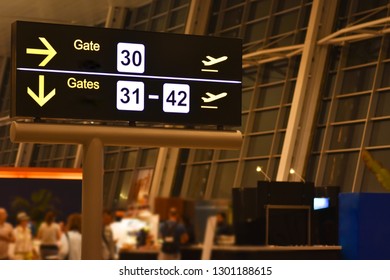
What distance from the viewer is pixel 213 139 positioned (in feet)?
21.9

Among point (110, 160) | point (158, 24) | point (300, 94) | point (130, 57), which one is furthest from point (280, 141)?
point (130, 57)

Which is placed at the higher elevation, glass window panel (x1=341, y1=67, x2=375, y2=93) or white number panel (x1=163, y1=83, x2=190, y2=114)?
glass window panel (x1=341, y1=67, x2=375, y2=93)

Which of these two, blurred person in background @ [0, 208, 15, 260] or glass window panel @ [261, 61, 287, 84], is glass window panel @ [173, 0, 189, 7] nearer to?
glass window panel @ [261, 61, 287, 84]

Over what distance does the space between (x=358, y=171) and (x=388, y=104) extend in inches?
54.2

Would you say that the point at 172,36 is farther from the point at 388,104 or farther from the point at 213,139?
the point at 388,104

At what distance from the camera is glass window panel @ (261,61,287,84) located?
64.1 ft

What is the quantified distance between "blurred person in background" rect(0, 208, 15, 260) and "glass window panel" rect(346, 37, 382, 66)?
14.1m

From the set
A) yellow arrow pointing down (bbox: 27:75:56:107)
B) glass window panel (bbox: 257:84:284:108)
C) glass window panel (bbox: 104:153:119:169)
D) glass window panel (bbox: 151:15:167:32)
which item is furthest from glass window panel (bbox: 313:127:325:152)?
yellow arrow pointing down (bbox: 27:75:56:107)

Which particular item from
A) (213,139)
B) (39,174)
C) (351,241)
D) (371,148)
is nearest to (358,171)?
(371,148)

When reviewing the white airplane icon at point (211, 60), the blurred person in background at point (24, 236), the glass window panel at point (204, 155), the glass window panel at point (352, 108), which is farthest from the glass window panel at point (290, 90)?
the blurred person in background at point (24, 236)

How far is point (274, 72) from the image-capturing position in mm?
19859

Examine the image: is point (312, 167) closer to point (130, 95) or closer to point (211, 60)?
point (211, 60)

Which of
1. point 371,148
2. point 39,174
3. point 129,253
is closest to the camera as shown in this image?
point 129,253

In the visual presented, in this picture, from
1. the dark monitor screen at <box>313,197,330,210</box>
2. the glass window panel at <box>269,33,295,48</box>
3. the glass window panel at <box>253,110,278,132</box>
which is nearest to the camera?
the dark monitor screen at <box>313,197,330,210</box>
